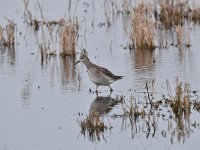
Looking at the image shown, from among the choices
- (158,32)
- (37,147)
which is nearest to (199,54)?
(158,32)

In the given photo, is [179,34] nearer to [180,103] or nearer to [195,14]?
[195,14]

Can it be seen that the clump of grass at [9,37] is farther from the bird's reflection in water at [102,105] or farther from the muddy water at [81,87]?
the bird's reflection in water at [102,105]

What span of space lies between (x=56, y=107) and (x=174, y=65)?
13.8 feet

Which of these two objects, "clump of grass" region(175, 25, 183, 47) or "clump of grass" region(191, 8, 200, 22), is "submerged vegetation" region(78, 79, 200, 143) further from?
"clump of grass" region(191, 8, 200, 22)

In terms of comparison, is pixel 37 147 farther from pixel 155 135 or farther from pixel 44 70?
pixel 44 70

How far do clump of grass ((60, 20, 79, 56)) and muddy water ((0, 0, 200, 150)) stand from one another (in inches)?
10.8

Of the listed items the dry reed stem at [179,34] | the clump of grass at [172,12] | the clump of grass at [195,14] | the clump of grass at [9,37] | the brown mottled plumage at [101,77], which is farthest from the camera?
the clump of grass at [195,14]

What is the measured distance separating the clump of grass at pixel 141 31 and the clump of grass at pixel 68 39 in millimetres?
1403

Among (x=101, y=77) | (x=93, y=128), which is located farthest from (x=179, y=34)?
(x=93, y=128)

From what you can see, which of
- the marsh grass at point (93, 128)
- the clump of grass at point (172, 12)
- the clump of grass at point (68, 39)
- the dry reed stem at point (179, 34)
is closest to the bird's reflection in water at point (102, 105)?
the marsh grass at point (93, 128)

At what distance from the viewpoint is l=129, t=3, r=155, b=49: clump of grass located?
16328 millimetres

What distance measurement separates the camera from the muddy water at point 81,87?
9625 millimetres

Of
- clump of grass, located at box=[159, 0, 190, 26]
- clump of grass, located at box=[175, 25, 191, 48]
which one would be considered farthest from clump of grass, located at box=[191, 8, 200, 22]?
clump of grass, located at box=[175, 25, 191, 48]

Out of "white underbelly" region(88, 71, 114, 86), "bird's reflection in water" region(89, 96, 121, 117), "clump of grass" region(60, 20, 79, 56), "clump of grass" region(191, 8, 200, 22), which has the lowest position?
"bird's reflection in water" region(89, 96, 121, 117)
